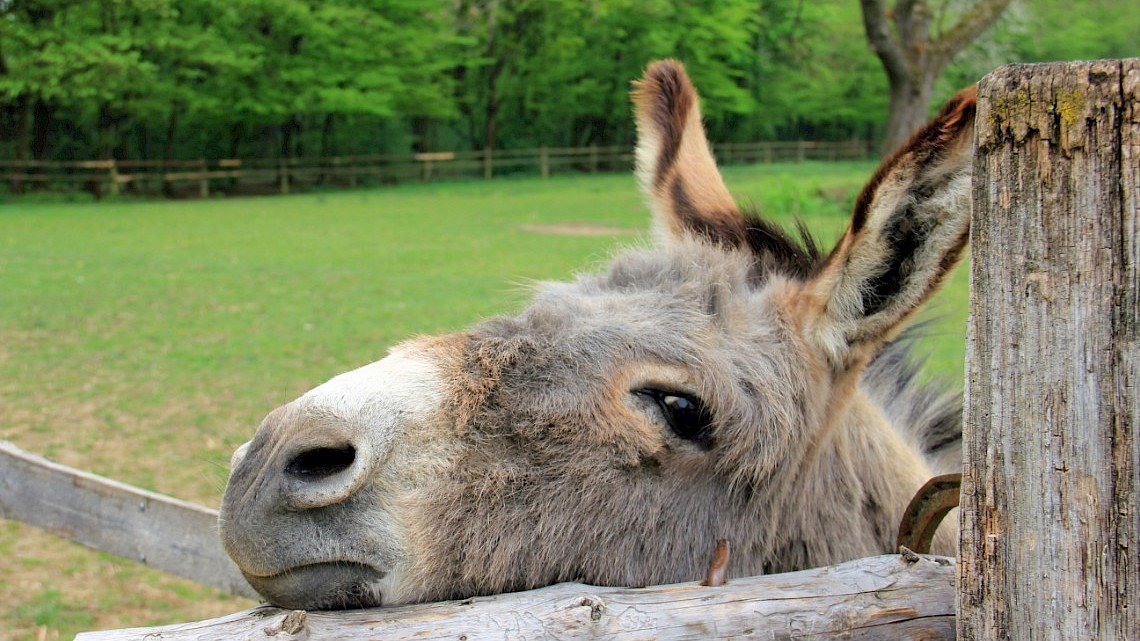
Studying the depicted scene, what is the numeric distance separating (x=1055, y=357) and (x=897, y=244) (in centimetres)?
86

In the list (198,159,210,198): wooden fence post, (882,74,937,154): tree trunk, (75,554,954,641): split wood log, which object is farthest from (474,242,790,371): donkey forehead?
(198,159,210,198): wooden fence post

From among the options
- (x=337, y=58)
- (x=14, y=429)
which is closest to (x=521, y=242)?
(x=14, y=429)

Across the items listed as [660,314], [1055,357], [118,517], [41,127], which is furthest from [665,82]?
[41,127]

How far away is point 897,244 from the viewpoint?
97.0 inches

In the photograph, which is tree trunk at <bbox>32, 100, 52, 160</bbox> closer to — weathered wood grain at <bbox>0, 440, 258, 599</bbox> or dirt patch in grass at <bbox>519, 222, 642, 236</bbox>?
dirt patch in grass at <bbox>519, 222, 642, 236</bbox>

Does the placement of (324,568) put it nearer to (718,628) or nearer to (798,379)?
(718,628)

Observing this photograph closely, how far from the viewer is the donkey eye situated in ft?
8.26

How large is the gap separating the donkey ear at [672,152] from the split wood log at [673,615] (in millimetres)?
1721

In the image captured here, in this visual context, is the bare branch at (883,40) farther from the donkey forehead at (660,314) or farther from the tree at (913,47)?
the donkey forehead at (660,314)

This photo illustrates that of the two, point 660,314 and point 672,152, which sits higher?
point 672,152

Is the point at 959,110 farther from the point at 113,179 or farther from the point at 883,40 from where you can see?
the point at 113,179

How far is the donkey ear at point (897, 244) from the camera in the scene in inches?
88.7

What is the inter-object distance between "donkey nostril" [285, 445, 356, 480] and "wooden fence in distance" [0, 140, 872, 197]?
1072 inches

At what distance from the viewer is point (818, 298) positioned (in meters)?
2.61
